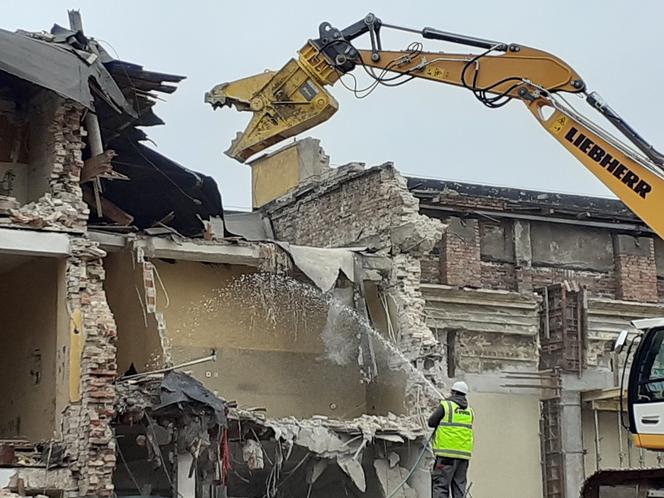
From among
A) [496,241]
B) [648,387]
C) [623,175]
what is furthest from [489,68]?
[496,241]

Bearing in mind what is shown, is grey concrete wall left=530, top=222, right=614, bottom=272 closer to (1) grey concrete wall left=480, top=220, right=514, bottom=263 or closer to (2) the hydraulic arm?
(1) grey concrete wall left=480, top=220, right=514, bottom=263

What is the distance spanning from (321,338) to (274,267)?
2145 mm

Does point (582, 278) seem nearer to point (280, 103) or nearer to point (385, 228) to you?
point (385, 228)

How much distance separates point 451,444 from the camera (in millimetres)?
13078

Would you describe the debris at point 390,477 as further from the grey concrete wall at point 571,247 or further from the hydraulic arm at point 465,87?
the grey concrete wall at point 571,247

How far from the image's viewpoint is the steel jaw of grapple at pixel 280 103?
1609cm

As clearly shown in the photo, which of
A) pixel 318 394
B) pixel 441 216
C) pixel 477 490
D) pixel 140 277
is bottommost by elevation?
pixel 477 490

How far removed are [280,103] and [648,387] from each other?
6118 millimetres

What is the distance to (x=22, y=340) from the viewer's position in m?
16.6

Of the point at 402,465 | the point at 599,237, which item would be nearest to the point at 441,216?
the point at 599,237

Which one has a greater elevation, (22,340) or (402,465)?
(22,340)

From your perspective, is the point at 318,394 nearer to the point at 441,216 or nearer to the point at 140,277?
the point at 140,277

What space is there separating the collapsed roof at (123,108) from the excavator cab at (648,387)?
6.81 metres

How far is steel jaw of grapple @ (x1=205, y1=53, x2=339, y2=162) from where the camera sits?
52.8 ft
